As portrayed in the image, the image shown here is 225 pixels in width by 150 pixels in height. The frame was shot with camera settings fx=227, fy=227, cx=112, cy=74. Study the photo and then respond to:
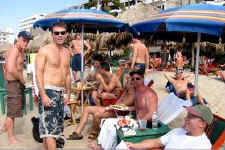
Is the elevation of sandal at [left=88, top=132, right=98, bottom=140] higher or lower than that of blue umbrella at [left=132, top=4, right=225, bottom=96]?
lower

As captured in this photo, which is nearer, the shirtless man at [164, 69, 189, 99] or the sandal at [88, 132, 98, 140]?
the sandal at [88, 132, 98, 140]

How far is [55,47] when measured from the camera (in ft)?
8.14

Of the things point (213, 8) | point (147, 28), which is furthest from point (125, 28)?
point (213, 8)

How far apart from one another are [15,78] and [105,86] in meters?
1.50

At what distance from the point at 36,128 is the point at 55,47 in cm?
148

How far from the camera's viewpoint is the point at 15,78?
331cm

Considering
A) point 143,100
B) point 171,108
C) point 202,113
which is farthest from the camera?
point 171,108

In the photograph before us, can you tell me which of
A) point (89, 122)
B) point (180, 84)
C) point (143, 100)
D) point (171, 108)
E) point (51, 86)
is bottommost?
point (89, 122)

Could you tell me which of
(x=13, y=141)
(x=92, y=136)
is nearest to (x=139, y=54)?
(x=92, y=136)

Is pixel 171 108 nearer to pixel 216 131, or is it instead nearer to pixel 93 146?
pixel 216 131

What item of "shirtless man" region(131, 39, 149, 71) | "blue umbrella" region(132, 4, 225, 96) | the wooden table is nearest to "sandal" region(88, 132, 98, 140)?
the wooden table

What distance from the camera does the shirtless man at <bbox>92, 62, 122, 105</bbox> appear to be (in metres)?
4.03

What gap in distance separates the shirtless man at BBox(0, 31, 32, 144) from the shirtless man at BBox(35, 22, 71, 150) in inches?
39.9

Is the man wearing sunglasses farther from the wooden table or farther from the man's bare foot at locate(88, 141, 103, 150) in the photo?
the wooden table
